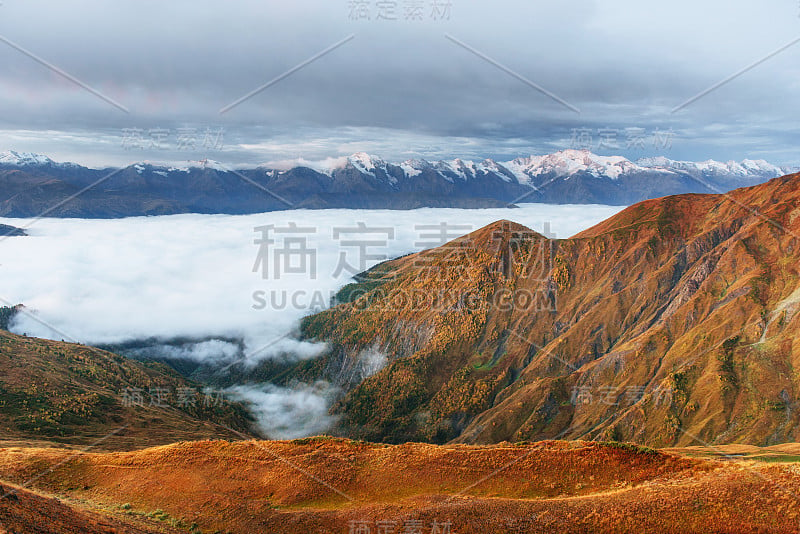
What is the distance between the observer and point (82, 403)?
120000mm

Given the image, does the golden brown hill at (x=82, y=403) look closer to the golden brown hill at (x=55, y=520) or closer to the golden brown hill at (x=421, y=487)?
the golden brown hill at (x=421, y=487)

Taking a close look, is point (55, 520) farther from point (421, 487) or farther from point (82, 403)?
point (82, 403)

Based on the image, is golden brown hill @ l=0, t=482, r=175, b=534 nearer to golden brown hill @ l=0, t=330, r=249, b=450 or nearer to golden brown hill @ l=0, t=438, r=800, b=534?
golden brown hill @ l=0, t=438, r=800, b=534

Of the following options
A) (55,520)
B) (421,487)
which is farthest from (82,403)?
(421,487)

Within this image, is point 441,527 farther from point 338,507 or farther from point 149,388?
point 149,388

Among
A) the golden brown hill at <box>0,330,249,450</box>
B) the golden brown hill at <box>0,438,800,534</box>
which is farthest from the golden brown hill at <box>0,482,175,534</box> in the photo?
the golden brown hill at <box>0,330,249,450</box>

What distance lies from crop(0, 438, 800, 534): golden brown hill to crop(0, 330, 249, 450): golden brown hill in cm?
5553

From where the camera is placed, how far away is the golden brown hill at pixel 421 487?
32.9 metres

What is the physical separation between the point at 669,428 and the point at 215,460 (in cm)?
14757

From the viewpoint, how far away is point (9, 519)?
81.8 ft

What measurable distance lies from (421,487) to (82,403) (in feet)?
394

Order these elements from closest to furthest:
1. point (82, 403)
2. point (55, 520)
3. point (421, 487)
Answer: point (55, 520) → point (421, 487) → point (82, 403)

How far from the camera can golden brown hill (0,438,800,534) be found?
3294 centimetres

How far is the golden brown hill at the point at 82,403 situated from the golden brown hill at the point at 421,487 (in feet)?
182
